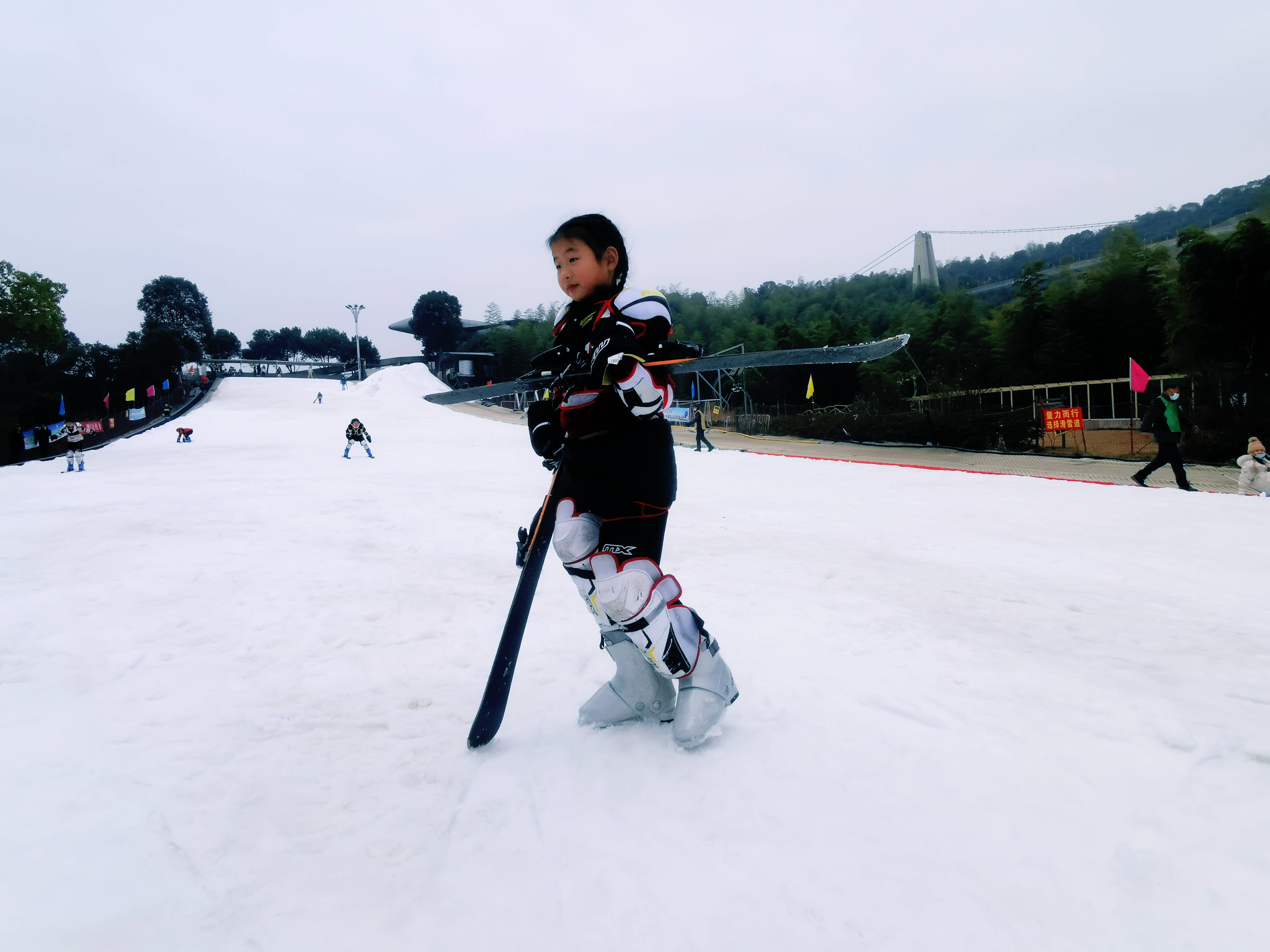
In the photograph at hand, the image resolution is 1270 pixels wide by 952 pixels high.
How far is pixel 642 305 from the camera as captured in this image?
7.25 feet

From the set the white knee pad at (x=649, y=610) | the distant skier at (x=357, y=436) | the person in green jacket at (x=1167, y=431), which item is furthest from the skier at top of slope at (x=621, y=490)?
the distant skier at (x=357, y=436)

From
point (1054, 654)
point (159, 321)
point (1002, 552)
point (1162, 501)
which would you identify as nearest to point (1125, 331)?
point (1162, 501)

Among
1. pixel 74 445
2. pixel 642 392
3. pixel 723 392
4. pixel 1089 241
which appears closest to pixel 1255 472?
pixel 642 392

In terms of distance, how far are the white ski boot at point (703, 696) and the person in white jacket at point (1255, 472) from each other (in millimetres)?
9422

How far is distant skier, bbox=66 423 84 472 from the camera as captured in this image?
15859 millimetres

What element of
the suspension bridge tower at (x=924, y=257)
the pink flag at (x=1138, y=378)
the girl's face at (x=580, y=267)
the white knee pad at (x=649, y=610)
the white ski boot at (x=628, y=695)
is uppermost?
the suspension bridge tower at (x=924, y=257)

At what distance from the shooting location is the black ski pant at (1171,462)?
348 inches

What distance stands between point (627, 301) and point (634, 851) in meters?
1.65

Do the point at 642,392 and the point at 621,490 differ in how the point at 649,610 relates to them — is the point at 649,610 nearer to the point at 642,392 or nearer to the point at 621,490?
the point at 621,490

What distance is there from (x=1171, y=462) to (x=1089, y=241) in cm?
11632

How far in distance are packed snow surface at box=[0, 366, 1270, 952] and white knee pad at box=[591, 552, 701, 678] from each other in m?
0.32

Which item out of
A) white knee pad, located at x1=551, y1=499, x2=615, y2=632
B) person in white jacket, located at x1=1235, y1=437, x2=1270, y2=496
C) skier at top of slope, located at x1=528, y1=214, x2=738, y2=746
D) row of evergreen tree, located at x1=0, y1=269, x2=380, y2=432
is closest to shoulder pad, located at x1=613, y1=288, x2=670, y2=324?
skier at top of slope, located at x1=528, y1=214, x2=738, y2=746

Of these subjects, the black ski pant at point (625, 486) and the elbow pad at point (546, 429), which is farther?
the elbow pad at point (546, 429)

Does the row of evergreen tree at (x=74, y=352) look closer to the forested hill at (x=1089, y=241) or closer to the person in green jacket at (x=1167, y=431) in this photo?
the person in green jacket at (x=1167, y=431)
